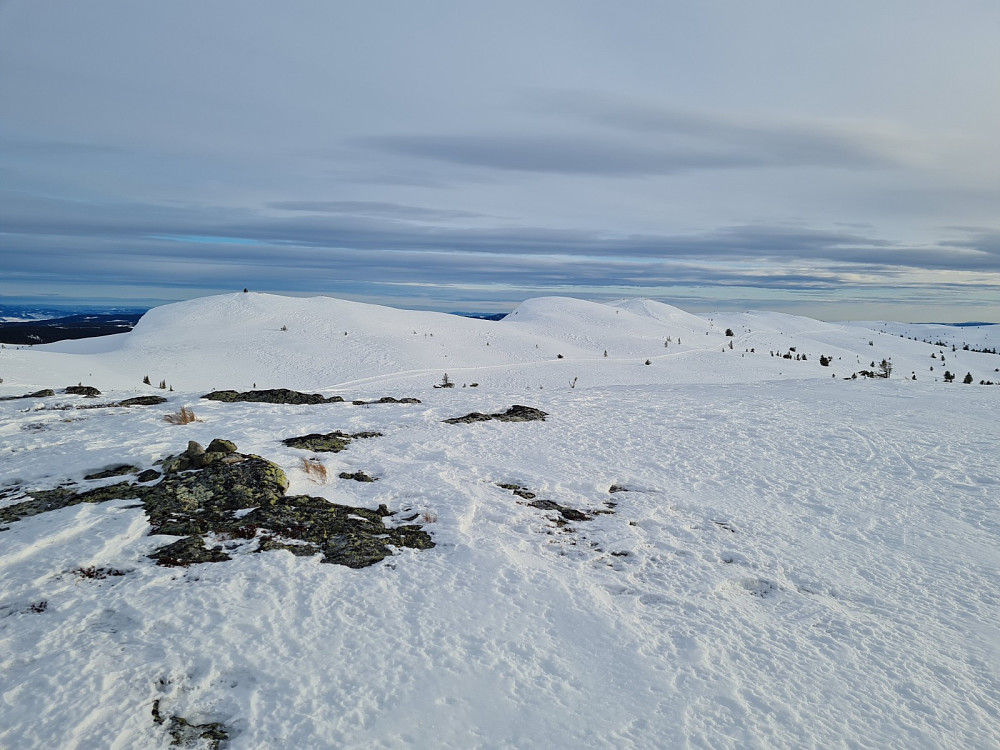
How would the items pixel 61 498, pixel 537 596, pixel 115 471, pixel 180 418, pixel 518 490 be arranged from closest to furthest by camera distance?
pixel 537 596, pixel 61 498, pixel 115 471, pixel 518 490, pixel 180 418

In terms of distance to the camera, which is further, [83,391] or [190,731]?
[83,391]

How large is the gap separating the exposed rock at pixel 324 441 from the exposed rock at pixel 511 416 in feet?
7.51

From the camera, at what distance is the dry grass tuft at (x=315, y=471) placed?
724cm

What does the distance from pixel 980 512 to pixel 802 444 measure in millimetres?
3048

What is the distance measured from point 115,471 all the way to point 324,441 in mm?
2853

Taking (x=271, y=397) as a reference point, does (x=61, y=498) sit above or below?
above

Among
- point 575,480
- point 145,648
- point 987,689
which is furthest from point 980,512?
point 145,648

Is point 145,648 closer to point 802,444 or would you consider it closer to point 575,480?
point 575,480

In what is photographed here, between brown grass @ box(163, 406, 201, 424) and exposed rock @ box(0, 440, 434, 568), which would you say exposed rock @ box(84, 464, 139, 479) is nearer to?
exposed rock @ box(0, 440, 434, 568)

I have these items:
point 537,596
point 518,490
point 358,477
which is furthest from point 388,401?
point 537,596

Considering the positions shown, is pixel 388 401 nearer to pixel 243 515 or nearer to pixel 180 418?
pixel 180 418

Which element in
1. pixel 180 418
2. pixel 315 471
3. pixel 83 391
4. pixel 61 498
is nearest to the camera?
pixel 61 498

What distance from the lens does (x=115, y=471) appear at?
23.4 ft

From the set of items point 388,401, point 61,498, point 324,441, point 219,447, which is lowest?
point 388,401
